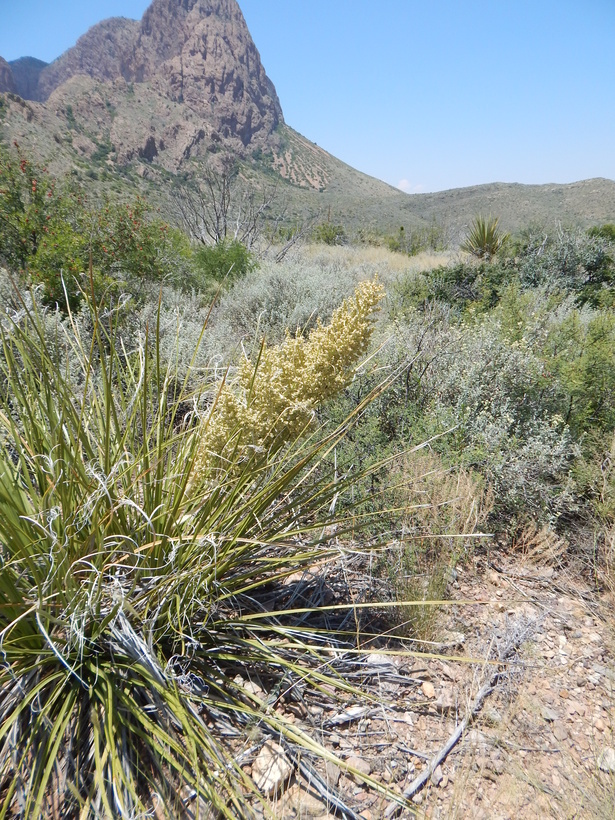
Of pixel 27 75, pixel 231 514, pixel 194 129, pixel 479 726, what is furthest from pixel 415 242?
pixel 27 75

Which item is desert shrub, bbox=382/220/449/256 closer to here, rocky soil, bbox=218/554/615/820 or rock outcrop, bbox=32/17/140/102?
rocky soil, bbox=218/554/615/820

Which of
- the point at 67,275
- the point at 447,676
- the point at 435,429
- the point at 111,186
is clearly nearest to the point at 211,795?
the point at 447,676

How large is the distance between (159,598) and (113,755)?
466 millimetres

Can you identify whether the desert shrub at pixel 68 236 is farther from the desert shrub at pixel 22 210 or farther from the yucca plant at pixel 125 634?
the yucca plant at pixel 125 634

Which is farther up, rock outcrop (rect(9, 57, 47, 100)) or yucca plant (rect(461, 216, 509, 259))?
rock outcrop (rect(9, 57, 47, 100))

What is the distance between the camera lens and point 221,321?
255 inches

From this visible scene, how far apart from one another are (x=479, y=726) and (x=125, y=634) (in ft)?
4.46

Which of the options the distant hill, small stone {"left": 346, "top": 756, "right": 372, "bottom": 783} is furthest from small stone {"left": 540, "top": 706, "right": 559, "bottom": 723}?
the distant hill

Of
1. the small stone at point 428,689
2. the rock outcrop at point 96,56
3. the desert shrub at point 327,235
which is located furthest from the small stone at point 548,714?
the rock outcrop at point 96,56

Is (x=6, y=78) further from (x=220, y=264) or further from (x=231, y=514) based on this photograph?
(x=231, y=514)

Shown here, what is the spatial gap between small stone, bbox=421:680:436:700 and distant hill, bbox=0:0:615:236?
13026 millimetres

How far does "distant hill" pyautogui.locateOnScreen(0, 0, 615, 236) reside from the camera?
38.5 m

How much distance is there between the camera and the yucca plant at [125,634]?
1258 millimetres

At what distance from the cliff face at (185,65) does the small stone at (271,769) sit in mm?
85651
